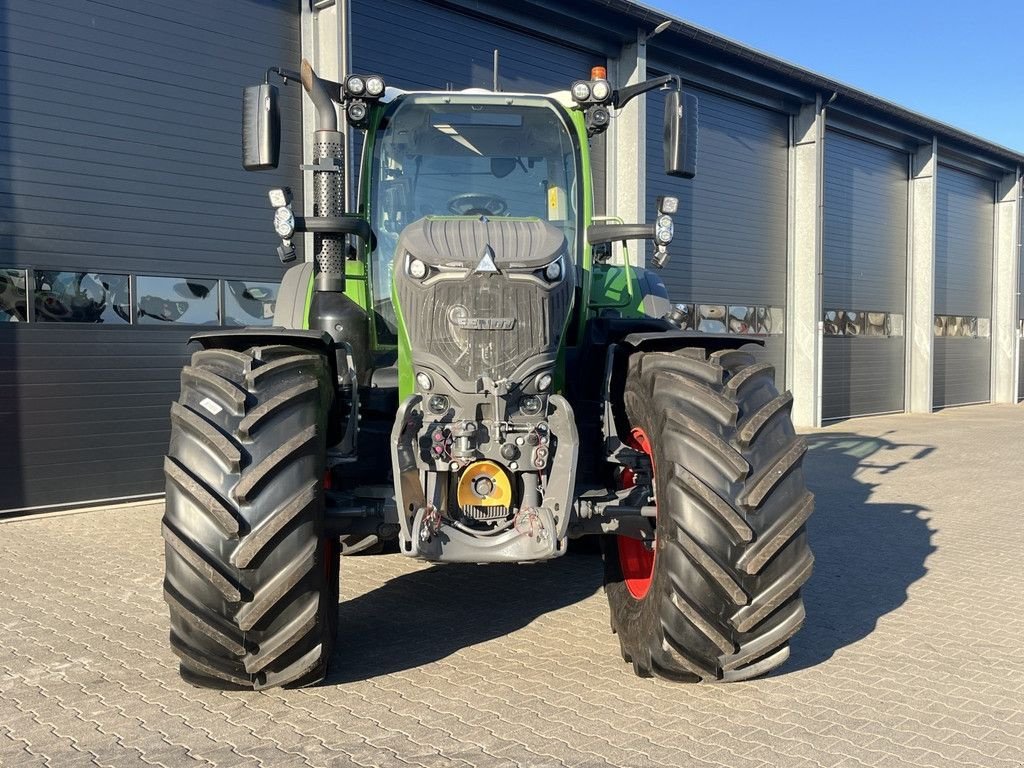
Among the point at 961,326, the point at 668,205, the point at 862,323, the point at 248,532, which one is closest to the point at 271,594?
the point at 248,532

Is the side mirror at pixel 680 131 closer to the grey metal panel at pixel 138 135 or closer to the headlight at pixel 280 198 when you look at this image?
the headlight at pixel 280 198

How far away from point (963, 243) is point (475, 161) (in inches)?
833

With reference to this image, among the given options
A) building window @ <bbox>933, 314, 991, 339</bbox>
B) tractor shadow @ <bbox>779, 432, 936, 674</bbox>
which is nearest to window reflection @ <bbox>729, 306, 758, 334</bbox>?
tractor shadow @ <bbox>779, 432, 936, 674</bbox>

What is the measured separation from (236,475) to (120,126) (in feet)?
22.2

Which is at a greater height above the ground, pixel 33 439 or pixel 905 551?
pixel 33 439

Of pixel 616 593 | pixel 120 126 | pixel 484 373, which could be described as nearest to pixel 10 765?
pixel 484 373

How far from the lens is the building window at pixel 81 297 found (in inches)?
339

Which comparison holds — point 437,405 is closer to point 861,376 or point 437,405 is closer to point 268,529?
point 268,529

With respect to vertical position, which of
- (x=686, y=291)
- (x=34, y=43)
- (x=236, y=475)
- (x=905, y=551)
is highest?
(x=34, y=43)

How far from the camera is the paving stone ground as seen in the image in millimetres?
3422

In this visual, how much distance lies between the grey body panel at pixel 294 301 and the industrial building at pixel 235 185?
1.47 metres

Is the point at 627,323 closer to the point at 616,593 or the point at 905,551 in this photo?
the point at 616,593

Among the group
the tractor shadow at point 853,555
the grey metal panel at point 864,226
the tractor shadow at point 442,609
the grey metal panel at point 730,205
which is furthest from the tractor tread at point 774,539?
the grey metal panel at point 864,226

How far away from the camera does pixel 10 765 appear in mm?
3293
